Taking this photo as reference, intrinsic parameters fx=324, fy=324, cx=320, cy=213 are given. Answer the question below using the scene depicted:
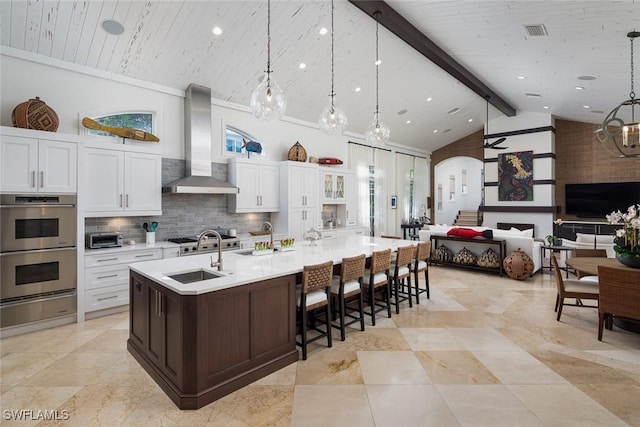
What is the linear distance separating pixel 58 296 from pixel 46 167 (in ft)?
5.09

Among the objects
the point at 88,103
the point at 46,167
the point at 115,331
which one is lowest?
the point at 115,331

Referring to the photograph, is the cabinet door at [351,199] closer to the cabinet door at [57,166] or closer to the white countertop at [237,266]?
the white countertop at [237,266]

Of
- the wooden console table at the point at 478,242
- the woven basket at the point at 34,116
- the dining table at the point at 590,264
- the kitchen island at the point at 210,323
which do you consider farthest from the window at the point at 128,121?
the dining table at the point at 590,264

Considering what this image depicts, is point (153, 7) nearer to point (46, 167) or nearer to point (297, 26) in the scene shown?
point (297, 26)

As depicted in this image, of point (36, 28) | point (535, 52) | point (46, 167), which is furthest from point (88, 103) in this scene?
point (535, 52)

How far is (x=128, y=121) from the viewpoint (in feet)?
16.7

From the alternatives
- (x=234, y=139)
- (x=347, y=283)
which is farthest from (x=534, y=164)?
(x=347, y=283)

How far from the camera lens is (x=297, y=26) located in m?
4.80

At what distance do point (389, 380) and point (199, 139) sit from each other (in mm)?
4608

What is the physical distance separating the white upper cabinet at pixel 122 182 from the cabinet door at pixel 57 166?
0.18 metres

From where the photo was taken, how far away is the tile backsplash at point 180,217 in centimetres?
491

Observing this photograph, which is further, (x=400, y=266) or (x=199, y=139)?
(x=199, y=139)

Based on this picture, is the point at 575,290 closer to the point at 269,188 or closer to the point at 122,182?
the point at 269,188

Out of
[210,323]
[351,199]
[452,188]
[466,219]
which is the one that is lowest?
[210,323]
